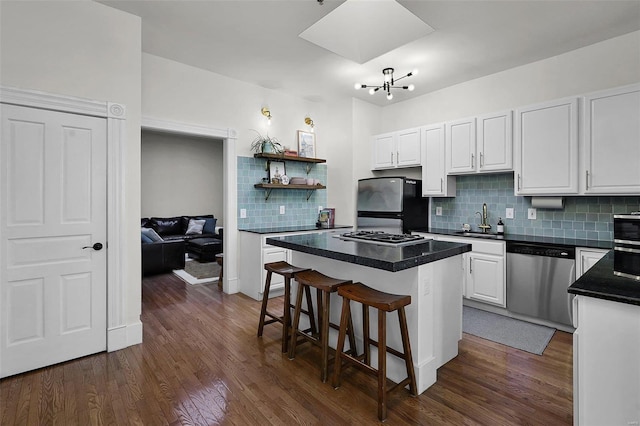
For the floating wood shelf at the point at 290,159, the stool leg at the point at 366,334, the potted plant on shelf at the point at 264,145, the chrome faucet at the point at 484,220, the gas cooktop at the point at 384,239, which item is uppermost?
the potted plant on shelf at the point at 264,145

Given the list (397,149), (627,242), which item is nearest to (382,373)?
(627,242)

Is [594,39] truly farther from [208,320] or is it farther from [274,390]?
[208,320]

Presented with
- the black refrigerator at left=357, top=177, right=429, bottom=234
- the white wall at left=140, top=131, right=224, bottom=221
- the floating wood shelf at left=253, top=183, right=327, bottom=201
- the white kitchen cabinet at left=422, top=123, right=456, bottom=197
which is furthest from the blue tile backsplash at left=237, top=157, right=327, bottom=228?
the white wall at left=140, top=131, right=224, bottom=221

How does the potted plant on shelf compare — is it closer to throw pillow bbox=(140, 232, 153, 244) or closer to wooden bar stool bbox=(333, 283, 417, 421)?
throw pillow bbox=(140, 232, 153, 244)

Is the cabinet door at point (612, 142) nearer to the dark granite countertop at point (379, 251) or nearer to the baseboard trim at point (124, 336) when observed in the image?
the dark granite countertop at point (379, 251)

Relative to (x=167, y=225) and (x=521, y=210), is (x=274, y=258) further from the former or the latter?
(x=167, y=225)

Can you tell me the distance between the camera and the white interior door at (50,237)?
227 cm

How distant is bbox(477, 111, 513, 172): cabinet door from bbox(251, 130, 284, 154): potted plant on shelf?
8.58 feet

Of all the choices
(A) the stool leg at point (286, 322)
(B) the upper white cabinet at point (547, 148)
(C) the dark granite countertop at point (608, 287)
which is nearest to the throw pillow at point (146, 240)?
(A) the stool leg at point (286, 322)

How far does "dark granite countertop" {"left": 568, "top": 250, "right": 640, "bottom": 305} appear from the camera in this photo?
1229 millimetres

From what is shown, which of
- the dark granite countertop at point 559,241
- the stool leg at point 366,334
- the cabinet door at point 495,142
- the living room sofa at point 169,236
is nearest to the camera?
the stool leg at point 366,334

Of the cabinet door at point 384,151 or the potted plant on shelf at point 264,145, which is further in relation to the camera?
the cabinet door at point 384,151

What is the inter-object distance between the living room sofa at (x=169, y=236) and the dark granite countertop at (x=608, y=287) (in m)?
5.45

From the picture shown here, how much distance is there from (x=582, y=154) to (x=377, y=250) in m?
2.46
